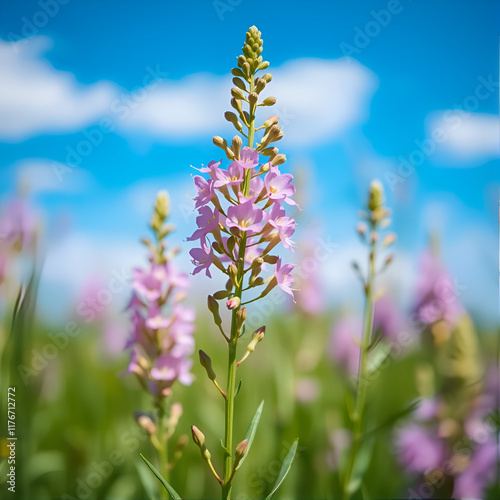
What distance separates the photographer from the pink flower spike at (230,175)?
4.27ft

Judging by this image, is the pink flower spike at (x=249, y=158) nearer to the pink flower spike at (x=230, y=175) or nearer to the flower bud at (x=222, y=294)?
the pink flower spike at (x=230, y=175)

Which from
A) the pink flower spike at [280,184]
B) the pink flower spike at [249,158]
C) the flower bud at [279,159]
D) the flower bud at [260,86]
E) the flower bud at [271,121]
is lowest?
the pink flower spike at [280,184]

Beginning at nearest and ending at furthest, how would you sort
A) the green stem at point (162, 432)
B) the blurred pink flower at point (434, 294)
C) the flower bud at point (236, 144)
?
1. the flower bud at point (236, 144)
2. the green stem at point (162, 432)
3. the blurred pink flower at point (434, 294)

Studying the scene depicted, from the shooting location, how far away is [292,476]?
241cm

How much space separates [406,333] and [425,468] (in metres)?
0.97

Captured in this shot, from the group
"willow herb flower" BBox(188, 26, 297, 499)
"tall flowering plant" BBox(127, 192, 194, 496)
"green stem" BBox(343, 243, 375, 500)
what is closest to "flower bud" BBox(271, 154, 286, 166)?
"willow herb flower" BBox(188, 26, 297, 499)

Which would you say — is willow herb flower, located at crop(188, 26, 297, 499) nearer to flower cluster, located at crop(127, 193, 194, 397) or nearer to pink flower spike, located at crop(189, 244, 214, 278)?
pink flower spike, located at crop(189, 244, 214, 278)

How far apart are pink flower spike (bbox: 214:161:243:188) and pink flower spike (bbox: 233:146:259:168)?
0.02 meters

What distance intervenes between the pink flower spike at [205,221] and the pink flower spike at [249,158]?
143 mm

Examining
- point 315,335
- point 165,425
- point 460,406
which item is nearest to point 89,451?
point 165,425

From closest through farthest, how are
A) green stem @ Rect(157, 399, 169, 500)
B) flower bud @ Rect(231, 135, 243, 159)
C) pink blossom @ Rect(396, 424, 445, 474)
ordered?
flower bud @ Rect(231, 135, 243, 159)
green stem @ Rect(157, 399, 169, 500)
pink blossom @ Rect(396, 424, 445, 474)

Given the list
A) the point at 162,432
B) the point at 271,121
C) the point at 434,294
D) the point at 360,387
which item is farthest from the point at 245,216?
the point at 434,294

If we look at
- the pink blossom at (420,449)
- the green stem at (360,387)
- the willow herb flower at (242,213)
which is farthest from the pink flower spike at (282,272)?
the pink blossom at (420,449)

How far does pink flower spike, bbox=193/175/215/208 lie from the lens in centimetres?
132
